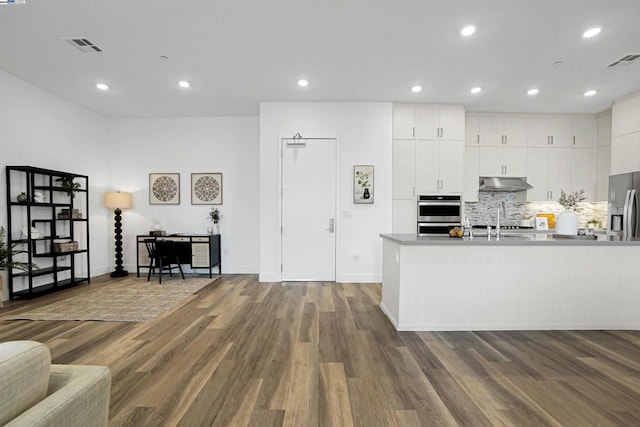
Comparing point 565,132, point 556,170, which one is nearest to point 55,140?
point 556,170

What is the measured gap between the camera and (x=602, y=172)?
5.47 m

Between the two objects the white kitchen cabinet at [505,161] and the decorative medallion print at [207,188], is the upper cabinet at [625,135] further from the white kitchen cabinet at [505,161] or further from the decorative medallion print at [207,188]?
the decorative medallion print at [207,188]

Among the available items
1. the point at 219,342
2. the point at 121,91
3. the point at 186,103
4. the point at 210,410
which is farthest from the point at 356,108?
the point at 210,410

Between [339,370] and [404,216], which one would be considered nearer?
[339,370]

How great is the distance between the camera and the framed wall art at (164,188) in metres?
6.04

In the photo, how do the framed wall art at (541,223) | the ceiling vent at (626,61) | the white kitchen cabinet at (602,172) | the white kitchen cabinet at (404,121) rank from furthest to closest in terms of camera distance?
1. the white kitchen cabinet at (602,172)
2. the white kitchen cabinet at (404,121)
3. the framed wall art at (541,223)
4. the ceiling vent at (626,61)

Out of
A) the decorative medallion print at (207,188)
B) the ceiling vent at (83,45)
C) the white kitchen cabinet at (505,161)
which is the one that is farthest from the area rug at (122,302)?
the white kitchen cabinet at (505,161)

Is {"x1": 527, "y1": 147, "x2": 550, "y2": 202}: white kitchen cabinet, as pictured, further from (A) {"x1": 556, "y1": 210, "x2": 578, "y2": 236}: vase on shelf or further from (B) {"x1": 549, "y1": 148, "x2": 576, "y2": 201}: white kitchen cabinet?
(A) {"x1": 556, "y1": 210, "x2": 578, "y2": 236}: vase on shelf

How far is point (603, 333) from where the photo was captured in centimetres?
303

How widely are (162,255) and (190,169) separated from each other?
1755 mm

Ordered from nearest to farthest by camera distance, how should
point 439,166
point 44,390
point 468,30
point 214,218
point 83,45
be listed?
point 44,390 → point 468,30 → point 83,45 → point 439,166 → point 214,218

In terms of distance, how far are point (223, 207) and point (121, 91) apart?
2.48 metres

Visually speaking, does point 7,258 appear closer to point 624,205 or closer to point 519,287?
point 519,287

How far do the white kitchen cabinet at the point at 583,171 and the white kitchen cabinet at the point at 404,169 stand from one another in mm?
3043
